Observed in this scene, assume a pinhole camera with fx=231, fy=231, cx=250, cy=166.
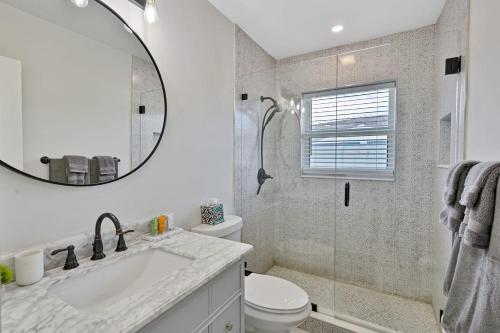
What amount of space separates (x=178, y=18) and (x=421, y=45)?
6.71 feet

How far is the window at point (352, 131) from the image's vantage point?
7.10 ft

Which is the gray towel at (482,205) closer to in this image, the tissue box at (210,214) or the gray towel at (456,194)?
the gray towel at (456,194)

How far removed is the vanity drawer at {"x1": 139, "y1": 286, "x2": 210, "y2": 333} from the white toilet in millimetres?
588

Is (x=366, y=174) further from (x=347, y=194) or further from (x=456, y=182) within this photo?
(x=456, y=182)

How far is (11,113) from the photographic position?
2.79 ft

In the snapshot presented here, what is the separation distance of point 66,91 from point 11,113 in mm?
216

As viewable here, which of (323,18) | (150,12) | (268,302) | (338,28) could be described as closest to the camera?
(150,12)

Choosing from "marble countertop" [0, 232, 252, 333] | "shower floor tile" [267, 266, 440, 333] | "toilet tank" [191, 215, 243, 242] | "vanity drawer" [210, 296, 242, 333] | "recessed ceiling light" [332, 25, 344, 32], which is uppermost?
"recessed ceiling light" [332, 25, 344, 32]

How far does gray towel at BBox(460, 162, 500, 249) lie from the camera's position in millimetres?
700

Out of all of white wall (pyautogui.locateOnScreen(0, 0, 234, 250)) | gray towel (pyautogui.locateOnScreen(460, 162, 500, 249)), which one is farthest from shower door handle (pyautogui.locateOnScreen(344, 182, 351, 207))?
gray towel (pyautogui.locateOnScreen(460, 162, 500, 249))

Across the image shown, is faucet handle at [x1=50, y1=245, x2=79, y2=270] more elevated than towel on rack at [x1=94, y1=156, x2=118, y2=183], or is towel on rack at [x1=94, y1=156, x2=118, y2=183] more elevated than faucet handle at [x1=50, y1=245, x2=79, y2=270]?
towel on rack at [x1=94, y1=156, x2=118, y2=183]

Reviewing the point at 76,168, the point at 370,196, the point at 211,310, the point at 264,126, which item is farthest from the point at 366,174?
the point at 76,168

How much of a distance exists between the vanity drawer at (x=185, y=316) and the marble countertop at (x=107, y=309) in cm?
5

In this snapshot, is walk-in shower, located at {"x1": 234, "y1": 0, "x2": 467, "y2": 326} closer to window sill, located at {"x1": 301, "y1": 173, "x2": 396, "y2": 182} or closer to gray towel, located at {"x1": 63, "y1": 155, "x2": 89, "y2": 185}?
window sill, located at {"x1": 301, "y1": 173, "x2": 396, "y2": 182}
